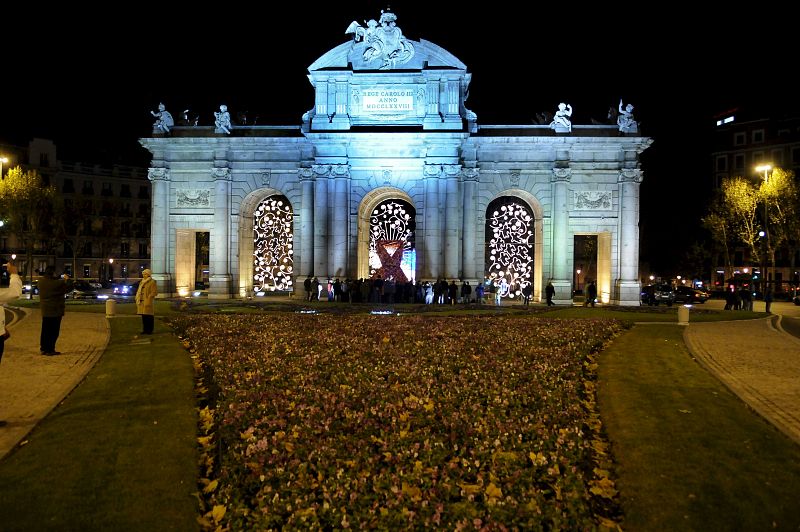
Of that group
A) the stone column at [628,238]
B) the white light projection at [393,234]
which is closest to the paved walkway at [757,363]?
the stone column at [628,238]

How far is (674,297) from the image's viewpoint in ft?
183

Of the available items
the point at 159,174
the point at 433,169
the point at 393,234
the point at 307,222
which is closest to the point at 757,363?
Answer: the point at 433,169

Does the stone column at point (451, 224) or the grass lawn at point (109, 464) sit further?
the stone column at point (451, 224)

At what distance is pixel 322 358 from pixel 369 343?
2673mm

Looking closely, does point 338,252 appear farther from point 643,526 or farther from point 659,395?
point 643,526

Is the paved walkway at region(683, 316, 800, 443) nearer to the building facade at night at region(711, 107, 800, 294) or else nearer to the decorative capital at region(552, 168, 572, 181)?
the decorative capital at region(552, 168, 572, 181)

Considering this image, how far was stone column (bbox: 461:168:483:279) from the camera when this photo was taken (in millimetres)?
47906

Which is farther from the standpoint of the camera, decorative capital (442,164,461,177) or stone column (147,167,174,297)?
stone column (147,167,174,297)

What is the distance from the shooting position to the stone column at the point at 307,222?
159 feet

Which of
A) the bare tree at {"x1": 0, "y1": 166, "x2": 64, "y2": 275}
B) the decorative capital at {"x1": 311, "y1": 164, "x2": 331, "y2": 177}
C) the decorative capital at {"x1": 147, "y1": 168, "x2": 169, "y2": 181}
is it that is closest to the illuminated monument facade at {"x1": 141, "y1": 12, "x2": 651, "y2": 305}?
the decorative capital at {"x1": 311, "y1": 164, "x2": 331, "y2": 177}

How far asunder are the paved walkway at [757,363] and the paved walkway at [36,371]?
46.3 feet

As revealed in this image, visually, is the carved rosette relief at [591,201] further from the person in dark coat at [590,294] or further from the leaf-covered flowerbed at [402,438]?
the leaf-covered flowerbed at [402,438]

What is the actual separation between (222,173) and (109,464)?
134ft

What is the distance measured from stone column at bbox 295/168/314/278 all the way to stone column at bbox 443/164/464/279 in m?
9.86
